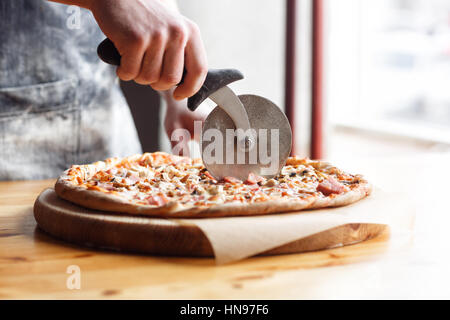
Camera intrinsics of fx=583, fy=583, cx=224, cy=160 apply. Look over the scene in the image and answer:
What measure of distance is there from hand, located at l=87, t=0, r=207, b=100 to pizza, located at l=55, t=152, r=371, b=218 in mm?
226

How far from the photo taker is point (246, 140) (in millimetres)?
1313

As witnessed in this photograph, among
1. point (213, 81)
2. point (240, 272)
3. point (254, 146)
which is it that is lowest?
point (240, 272)

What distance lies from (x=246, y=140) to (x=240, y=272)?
48 centimetres

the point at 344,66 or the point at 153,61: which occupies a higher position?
the point at 153,61

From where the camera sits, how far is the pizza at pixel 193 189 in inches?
40.5

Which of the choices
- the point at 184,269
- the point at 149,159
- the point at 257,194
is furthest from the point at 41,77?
the point at 184,269

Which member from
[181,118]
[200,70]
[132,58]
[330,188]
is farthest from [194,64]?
[181,118]

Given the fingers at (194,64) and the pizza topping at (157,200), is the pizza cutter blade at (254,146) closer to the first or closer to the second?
the fingers at (194,64)

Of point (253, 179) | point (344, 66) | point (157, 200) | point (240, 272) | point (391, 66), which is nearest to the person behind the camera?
point (240, 272)

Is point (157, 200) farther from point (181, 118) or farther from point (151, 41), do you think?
point (181, 118)

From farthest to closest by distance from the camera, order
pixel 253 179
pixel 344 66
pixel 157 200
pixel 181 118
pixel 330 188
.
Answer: pixel 344 66 < pixel 181 118 < pixel 253 179 < pixel 330 188 < pixel 157 200

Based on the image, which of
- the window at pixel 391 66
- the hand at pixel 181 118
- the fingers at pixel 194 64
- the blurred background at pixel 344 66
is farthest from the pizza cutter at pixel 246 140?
the window at pixel 391 66

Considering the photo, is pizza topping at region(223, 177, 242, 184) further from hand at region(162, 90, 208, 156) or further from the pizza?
hand at region(162, 90, 208, 156)
